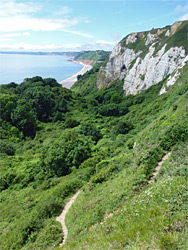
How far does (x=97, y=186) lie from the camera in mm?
15938

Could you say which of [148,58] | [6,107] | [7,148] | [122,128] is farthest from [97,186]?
[148,58]

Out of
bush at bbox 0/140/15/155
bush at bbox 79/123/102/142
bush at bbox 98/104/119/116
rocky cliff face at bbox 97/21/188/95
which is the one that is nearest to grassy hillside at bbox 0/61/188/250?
bush at bbox 0/140/15/155

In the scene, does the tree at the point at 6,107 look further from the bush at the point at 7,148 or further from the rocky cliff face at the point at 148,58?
the rocky cliff face at the point at 148,58

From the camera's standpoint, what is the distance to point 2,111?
151 feet

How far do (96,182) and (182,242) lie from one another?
13.3 meters

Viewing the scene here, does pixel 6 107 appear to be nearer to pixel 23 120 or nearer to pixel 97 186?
pixel 23 120

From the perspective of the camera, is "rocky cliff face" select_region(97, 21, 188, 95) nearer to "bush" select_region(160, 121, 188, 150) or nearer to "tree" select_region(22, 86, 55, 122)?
"tree" select_region(22, 86, 55, 122)

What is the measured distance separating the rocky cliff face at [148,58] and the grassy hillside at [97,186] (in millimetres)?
11213

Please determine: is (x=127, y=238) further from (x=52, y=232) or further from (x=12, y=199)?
(x=12, y=199)

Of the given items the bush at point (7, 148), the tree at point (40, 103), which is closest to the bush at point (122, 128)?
the bush at point (7, 148)

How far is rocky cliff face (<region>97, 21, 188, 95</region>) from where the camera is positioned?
55219mm

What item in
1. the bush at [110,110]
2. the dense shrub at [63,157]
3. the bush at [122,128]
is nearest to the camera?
the dense shrub at [63,157]

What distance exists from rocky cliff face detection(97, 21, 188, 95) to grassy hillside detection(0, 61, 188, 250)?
1121 cm

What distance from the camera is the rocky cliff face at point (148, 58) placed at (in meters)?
55.2
